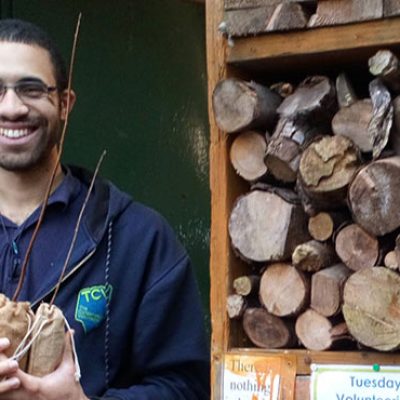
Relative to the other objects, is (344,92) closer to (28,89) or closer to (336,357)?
(336,357)

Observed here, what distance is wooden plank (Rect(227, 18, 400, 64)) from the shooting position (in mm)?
2867

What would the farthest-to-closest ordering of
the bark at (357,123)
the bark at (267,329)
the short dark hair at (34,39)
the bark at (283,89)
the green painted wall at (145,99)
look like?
1. the green painted wall at (145,99)
2. the short dark hair at (34,39)
3. the bark at (283,89)
4. the bark at (267,329)
5. the bark at (357,123)

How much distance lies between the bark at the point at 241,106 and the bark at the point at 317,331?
1.59ft

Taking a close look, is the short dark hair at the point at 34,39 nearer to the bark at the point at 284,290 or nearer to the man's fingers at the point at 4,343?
the bark at the point at 284,290

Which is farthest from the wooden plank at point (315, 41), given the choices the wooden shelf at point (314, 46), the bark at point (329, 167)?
the bark at point (329, 167)

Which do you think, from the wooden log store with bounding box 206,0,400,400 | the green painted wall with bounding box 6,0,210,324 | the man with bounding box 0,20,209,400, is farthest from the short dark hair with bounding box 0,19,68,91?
the green painted wall with bounding box 6,0,210,324

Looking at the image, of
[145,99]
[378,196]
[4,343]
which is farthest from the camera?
[145,99]

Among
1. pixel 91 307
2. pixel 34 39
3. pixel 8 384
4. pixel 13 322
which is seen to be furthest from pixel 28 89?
pixel 8 384

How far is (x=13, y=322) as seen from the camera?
102 inches

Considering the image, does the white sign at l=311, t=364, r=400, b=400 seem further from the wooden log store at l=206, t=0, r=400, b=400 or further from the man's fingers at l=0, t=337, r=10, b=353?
the man's fingers at l=0, t=337, r=10, b=353

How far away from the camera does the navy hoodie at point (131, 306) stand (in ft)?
10.3

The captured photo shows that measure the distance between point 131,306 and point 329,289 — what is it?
22.4 inches

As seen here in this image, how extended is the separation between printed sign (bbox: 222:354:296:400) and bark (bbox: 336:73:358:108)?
0.63m

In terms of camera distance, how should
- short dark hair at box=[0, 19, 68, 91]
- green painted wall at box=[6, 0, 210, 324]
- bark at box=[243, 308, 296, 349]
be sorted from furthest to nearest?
green painted wall at box=[6, 0, 210, 324], short dark hair at box=[0, 19, 68, 91], bark at box=[243, 308, 296, 349]
